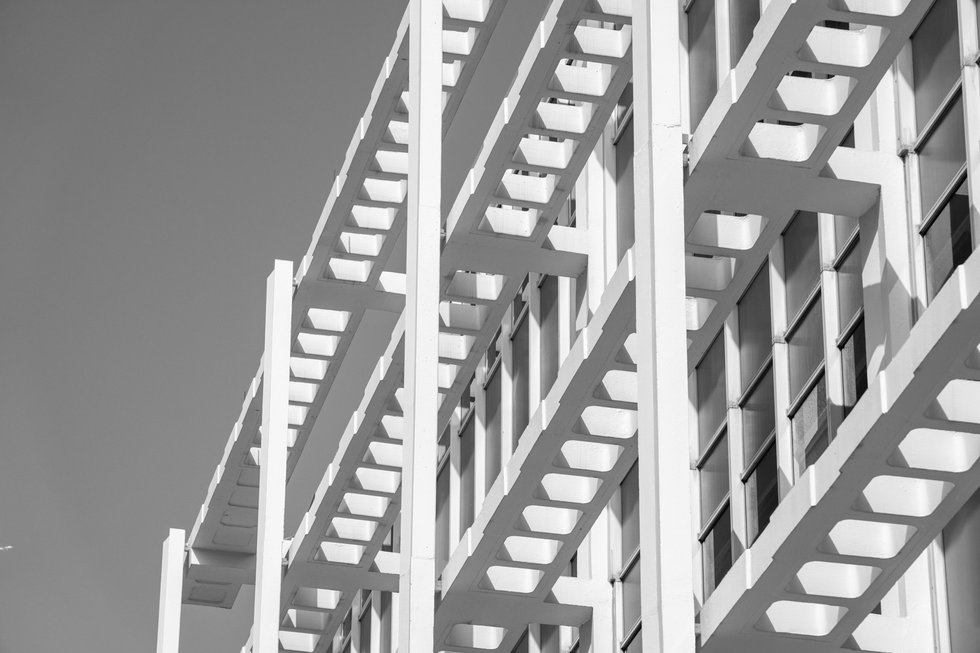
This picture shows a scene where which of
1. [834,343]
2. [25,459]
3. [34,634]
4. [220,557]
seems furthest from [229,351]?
[834,343]

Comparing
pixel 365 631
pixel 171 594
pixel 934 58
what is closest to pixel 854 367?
pixel 934 58

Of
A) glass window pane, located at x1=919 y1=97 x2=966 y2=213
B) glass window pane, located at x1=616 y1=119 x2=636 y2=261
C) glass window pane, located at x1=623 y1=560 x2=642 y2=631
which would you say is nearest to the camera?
glass window pane, located at x1=919 y1=97 x2=966 y2=213

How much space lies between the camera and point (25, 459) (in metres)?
56.1

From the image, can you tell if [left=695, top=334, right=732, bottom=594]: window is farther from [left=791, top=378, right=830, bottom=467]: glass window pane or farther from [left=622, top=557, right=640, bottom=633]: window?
[left=622, top=557, right=640, bottom=633]: window

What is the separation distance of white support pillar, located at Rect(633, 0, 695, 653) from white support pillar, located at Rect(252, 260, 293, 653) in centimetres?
1470

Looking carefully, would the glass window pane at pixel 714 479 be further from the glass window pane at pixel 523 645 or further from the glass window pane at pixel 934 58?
the glass window pane at pixel 523 645

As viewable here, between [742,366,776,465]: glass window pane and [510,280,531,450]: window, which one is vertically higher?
[510,280,531,450]: window

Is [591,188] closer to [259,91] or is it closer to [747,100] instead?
[747,100]

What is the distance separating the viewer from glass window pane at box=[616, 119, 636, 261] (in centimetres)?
2602

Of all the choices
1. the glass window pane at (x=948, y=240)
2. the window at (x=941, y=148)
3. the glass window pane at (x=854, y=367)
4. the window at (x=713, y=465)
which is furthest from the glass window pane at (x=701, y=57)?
the glass window pane at (x=948, y=240)

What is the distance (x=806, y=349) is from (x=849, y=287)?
1104 millimetres

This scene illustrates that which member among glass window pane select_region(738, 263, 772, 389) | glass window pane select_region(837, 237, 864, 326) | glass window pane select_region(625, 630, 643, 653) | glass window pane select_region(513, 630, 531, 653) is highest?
glass window pane select_region(738, 263, 772, 389)

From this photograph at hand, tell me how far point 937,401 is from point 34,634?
45706 mm

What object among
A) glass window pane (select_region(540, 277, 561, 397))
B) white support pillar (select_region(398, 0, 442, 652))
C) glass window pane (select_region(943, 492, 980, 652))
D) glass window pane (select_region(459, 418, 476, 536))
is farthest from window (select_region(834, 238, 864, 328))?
glass window pane (select_region(459, 418, 476, 536))
